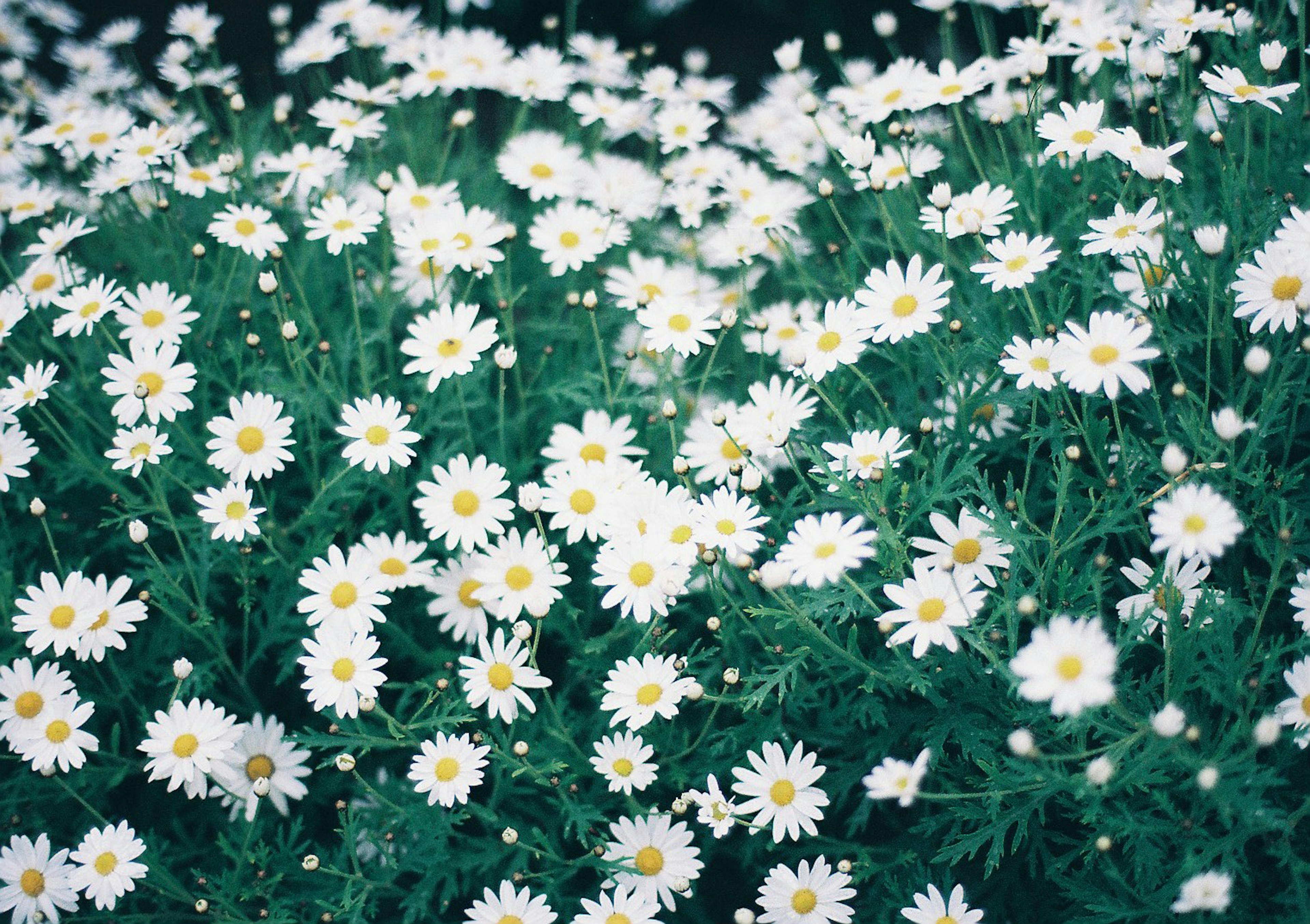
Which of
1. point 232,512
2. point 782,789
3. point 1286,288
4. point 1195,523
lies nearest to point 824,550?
point 782,789

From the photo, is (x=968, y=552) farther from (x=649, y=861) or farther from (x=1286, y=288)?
(x=649, y=861)

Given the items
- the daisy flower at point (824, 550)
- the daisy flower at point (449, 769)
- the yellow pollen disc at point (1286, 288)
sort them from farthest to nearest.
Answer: the daisy flower at point (449, 769), the yellow pollen disc at point (1286, 288), the daisy flower at point (824, 550)

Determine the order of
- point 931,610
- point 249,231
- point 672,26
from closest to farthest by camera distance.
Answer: point 931,610 < point 249,231 < point 672,26

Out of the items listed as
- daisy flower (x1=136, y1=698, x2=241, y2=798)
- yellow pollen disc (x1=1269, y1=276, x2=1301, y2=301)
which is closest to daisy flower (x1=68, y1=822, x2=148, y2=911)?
daisy flower (x1=136, y1=698, x2=241, y2=798)

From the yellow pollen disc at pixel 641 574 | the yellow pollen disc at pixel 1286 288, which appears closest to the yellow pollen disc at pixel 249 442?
the yellow pollen disc at pixel 641 574

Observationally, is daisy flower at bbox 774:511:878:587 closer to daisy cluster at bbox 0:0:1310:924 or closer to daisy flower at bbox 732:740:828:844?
daisy cluster at bbox 0:0:1310:924

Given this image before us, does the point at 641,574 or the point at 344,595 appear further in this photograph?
the point at 344,595

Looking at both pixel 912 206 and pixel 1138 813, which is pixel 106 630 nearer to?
pixel 1138 813

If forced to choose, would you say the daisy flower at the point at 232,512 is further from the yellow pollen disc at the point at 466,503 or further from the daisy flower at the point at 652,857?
the daisy flower at the point at 652,857
